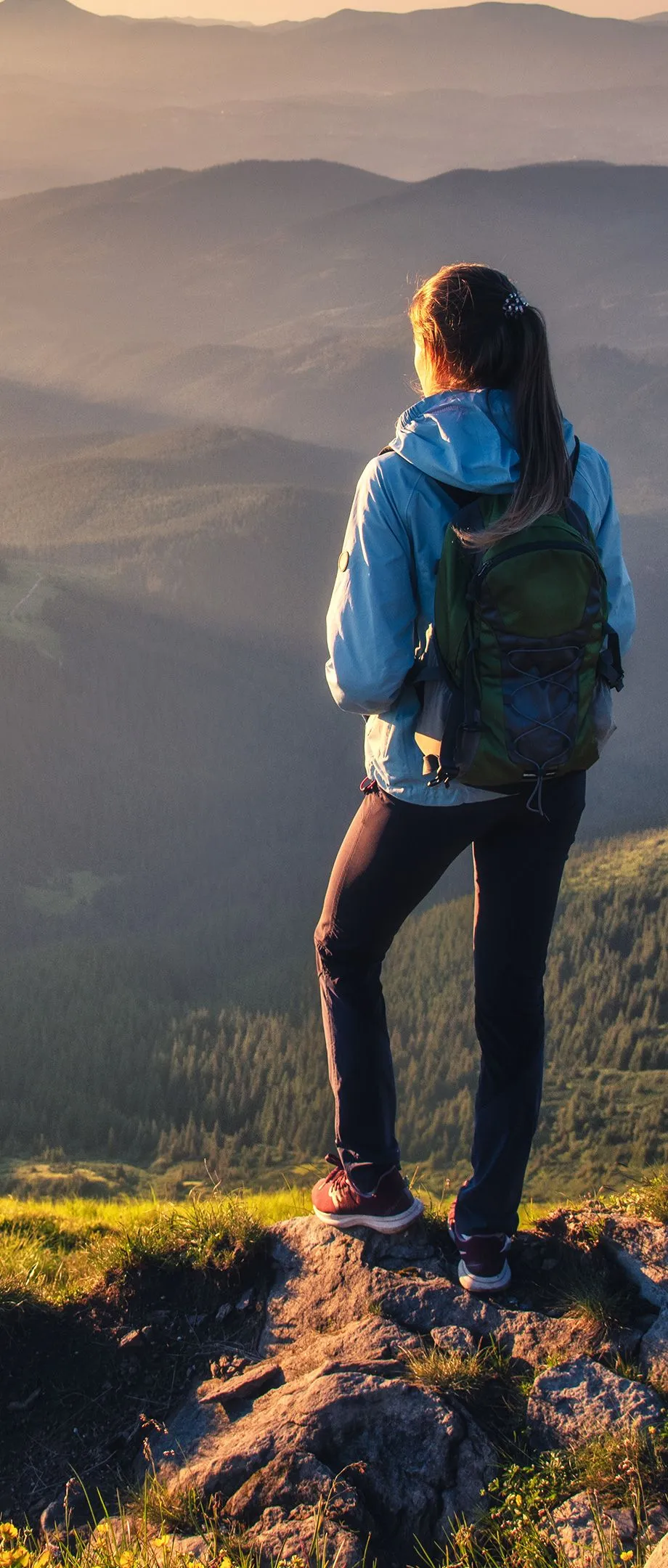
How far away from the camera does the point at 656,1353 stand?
3500mm

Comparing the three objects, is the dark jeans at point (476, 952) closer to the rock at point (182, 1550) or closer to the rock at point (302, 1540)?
the rock at point (302, 1540)

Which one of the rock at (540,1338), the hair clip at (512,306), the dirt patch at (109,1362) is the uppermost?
→ the hair clip at (512,306)

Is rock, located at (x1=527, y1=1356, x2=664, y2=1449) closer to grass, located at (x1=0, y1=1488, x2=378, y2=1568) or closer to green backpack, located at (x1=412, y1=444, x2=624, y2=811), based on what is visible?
grass, located at (x1=0, y1=1488, x2=378, y2=1568)

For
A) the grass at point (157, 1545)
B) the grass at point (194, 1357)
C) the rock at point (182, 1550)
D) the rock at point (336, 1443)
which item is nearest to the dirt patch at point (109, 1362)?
the grass at point (194, 1357)

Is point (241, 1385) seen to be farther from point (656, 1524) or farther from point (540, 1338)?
Answer: point (656, 1524)

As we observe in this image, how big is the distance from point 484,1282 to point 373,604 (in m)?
2.16

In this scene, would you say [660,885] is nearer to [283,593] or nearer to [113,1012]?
[113,1012]

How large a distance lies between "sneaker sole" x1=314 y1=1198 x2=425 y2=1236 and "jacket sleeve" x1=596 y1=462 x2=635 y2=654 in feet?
6.42

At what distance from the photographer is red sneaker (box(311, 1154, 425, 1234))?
13.2 ft

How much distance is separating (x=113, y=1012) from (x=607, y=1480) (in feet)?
274

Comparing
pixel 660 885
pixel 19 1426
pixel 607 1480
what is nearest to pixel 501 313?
pixel 607 1480

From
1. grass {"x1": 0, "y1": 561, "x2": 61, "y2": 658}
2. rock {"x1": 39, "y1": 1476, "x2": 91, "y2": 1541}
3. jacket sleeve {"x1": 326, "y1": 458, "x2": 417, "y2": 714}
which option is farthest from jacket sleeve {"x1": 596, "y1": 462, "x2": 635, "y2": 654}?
grass {"x1": 0, "y1": 561, "x2": 61, "y2": 658}

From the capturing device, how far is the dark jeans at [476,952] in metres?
3.39

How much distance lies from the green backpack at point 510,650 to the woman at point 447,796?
0.05 m
